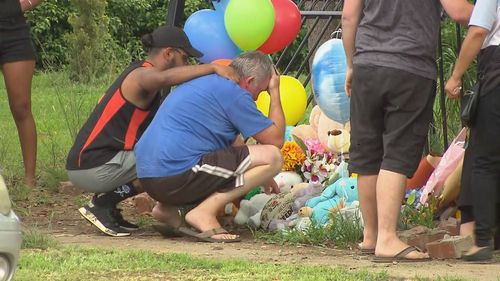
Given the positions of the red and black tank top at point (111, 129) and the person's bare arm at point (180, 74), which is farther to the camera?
the red and black tank top at point (111, 129)

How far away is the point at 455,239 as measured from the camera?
592 cm

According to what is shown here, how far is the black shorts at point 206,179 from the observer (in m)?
6.63

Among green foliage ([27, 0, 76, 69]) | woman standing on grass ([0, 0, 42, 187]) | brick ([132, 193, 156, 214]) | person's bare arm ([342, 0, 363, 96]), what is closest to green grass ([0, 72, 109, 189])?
woman standing on grass ([0, 0, 42, 187])

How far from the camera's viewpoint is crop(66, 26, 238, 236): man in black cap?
22.7 ft

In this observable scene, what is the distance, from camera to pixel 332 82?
755cm

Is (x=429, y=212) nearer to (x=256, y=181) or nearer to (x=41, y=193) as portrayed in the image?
(x=256, y=181)

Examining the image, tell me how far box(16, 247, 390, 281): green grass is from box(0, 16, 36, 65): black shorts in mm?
2292

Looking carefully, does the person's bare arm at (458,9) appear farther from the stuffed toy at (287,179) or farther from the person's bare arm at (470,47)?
the stuffed toy at (287,179)

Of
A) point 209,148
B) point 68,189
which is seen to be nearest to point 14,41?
point 68,189

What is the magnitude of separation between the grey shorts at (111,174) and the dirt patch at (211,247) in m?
0.30

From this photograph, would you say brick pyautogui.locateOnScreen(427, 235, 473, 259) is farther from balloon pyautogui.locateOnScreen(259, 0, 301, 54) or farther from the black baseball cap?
balloon pyautogui.locateOnScreen(259, 0, 301, 54)

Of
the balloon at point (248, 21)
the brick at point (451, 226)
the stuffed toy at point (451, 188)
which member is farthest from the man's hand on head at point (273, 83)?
the brick at point (451, 226)

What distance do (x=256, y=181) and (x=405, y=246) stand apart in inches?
45.1

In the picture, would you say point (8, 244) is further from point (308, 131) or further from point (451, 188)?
point (308, 131)
